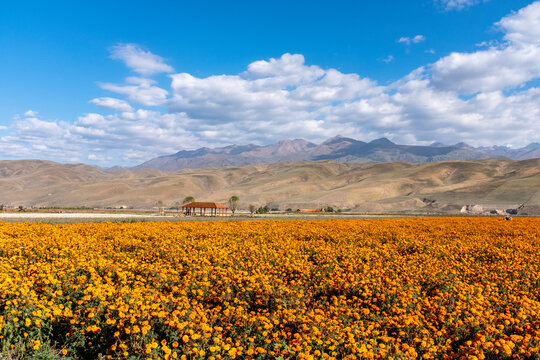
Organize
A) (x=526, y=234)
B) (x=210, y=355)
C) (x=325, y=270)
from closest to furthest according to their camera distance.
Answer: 1. (x=210, y=355)
2. (x=325, y=270)
3. (x=526, y=234)

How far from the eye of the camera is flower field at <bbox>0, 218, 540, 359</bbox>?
627cm

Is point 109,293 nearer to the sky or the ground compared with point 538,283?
nearer to the sky

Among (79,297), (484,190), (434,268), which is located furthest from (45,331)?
(484,190)

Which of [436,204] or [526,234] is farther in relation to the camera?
[436,204]

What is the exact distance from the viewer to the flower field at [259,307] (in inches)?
247

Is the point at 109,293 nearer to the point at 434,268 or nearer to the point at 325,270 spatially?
the point at 325,270

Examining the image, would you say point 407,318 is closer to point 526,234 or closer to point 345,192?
point 526,234

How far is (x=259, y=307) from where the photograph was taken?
8.93 metres

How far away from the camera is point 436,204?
126m

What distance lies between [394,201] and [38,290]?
141 meters

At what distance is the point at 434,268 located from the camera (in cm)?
1181

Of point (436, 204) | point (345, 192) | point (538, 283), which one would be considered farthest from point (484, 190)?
point (538, 283)

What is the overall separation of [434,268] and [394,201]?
438ft

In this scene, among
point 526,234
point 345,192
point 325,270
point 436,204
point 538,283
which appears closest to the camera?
point 538,283
